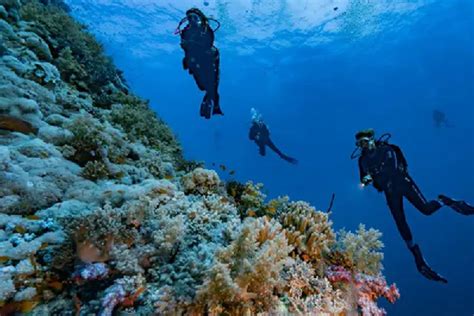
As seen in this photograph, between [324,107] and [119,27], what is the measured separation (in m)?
39.2

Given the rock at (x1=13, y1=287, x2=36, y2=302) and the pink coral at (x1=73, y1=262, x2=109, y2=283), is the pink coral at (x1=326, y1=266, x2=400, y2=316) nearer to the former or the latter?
the pink coral at (x1=73, y1=262, x2=109, y2=283)

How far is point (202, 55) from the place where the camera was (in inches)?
262

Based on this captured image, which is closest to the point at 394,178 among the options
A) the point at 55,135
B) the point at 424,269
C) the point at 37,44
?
the point at 424,269

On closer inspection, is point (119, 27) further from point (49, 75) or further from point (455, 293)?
point (455, 293)

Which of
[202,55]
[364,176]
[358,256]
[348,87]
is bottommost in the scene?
[358,256]

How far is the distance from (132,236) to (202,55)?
4613 millimetres

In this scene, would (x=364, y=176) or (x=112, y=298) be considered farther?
(x=364, y=176)

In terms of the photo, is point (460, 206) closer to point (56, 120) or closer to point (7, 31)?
point (56, 120)

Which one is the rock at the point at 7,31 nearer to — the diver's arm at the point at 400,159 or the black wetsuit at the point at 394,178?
the black wetsuit at the point at 394,178

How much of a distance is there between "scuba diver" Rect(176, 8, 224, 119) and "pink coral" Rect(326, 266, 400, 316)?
13.5 feet

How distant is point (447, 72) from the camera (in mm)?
42188

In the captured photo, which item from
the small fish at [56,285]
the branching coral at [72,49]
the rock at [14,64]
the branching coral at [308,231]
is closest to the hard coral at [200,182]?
the branching coral at [308,231]

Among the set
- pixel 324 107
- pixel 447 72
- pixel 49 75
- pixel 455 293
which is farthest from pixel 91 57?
pixel 324 107

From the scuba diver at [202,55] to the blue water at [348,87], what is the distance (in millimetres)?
23767
